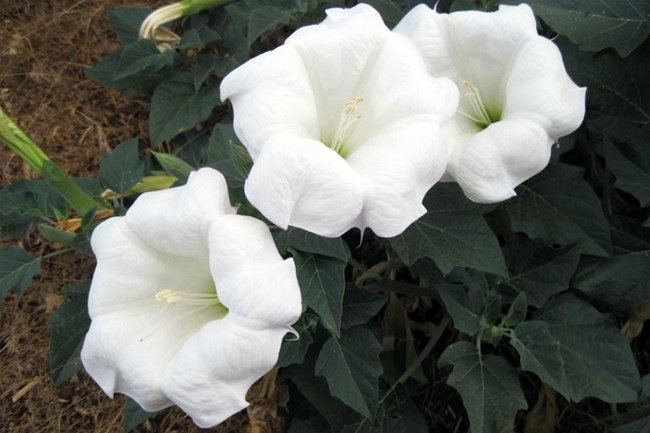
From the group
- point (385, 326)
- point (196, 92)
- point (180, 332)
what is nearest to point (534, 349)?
point (385, 326)

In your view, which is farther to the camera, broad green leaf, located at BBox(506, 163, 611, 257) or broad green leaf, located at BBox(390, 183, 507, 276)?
broad green leaf, located at BBox(506, 163, 611, 257)

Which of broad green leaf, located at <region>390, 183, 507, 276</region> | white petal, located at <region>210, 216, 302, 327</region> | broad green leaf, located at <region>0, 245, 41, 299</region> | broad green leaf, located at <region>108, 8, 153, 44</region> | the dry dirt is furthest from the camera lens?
broad green leaf, located at <region>108, 8, 153, 44</region>

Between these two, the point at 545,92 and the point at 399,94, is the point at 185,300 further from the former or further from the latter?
the point at 545,92

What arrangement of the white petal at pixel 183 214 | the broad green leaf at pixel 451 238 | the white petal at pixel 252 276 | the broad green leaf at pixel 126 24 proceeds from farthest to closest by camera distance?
the broad green leaf at pixel 126 24, the broad green leaf at pixel 451 238, the white petal at pixel 183 214, the white petal at pixel 252 276

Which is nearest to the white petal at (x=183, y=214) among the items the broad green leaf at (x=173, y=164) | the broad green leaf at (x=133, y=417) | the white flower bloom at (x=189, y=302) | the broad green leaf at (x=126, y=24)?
the white flower bloom at (x=189, y=302)

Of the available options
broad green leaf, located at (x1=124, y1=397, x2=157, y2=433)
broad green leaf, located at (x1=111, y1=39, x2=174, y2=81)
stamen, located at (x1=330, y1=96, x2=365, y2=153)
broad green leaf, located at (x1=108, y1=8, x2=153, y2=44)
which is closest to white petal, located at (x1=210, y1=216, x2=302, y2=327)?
stamen, located at (x1=330, y1=96, x2=365, y2=153)

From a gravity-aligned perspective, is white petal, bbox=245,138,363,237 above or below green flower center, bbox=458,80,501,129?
above

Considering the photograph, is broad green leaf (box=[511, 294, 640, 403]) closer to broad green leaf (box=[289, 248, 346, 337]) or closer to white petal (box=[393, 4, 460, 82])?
broad green leaf (box=[289, 248, 346, 337])

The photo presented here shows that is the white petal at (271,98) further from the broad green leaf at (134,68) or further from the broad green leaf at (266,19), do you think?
the broad green leaf at (134,68)
